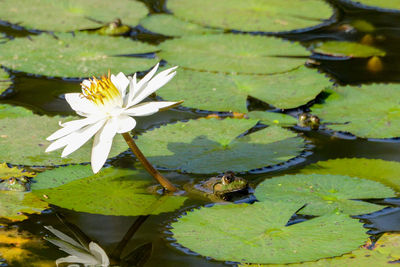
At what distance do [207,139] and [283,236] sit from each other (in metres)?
0.87

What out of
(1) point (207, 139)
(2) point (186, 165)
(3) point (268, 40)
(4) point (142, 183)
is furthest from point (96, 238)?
(3) point (268, 40)

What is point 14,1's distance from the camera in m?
4.98

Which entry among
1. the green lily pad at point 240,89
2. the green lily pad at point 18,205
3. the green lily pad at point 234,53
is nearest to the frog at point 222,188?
the green lily pad at point 18,205

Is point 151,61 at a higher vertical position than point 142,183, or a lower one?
higher

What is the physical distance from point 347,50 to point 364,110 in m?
1.03

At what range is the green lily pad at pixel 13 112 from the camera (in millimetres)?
3170

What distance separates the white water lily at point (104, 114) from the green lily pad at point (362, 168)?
897 millimetres

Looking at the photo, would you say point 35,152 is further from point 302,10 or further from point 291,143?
point 302,10

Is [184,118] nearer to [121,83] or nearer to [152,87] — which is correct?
[121,83]

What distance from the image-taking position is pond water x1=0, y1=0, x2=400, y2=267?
2197 millimetres

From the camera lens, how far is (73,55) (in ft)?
13.1

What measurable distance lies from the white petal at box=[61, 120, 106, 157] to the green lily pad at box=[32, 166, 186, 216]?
0.36m

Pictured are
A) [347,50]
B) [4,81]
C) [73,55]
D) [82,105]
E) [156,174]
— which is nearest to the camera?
[82,105]

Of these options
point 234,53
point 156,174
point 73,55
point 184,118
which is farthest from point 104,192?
point 234,53
